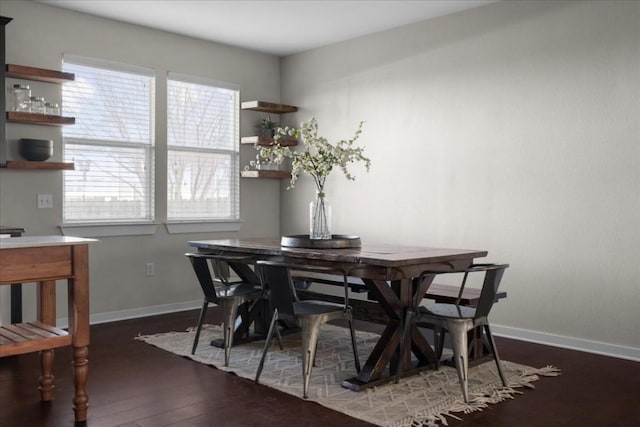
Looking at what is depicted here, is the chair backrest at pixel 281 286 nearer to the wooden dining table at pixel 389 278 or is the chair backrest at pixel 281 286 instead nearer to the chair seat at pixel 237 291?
the wooden dining table at pixel 389 278

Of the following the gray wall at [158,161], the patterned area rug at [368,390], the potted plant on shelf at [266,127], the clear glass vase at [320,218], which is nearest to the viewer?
the patterned area rug at [368,390]

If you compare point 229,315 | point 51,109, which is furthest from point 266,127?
point 229,315

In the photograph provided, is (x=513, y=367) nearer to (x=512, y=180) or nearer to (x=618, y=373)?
(x=618, y=373)

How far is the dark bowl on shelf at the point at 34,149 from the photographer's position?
4.58 metres

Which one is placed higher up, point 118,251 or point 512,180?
point 512,180

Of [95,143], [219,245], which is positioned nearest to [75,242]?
[219,245]

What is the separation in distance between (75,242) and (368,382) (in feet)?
5.62

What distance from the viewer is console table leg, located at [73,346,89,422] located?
280cm

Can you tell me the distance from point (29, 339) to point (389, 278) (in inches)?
69.7

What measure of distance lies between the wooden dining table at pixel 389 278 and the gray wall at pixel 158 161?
2.07m

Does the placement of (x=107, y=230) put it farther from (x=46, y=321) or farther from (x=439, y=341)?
(x=439, y=341)

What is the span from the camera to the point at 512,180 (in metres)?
4.66

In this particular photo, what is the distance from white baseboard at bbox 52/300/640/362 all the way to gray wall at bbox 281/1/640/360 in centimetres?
1

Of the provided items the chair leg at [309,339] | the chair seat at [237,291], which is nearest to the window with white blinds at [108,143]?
the chair seat at [237,291]
